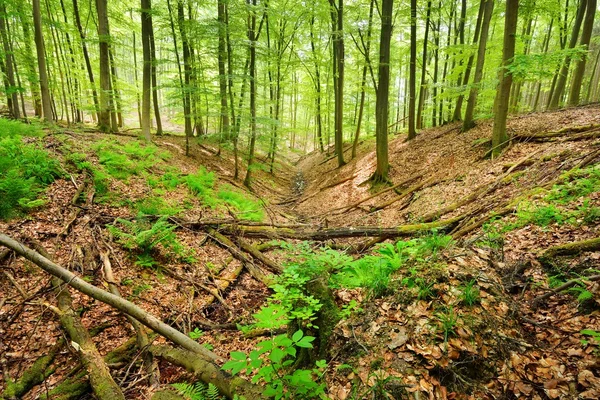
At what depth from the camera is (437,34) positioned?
59.7 feet

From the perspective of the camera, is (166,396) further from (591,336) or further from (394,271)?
(591,336)

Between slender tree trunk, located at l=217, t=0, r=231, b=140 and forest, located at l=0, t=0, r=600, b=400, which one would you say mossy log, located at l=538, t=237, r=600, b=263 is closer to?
forest, located at l=0, t=0, r=600, b=400

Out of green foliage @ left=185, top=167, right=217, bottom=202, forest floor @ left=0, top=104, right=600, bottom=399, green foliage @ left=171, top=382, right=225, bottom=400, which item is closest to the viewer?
forest floor @ left=0, top=104, right=600, bottom=399

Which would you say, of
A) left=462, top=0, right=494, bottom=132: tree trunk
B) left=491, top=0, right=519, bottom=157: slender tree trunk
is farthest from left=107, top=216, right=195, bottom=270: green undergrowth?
left=462, top=0, right=494, bottom=132: tree trunk

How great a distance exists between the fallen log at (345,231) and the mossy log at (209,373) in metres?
4.10

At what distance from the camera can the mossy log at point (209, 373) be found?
259 cm

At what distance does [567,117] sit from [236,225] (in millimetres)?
11512

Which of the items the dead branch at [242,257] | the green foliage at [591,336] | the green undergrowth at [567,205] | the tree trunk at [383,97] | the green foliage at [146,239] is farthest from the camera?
the tree trunk at [383,97]

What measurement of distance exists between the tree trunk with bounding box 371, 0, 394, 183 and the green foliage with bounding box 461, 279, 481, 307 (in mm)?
8950

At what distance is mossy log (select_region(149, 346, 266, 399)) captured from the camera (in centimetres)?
259

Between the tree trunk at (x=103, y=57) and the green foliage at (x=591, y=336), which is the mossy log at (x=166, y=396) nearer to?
the green foliage at (x=591, y=336)

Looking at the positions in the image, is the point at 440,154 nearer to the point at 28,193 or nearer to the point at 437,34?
the point at 437,34

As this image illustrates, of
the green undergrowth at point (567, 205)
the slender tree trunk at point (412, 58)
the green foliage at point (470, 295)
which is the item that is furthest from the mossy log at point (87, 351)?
the slender tree trunk at point (412, 58)

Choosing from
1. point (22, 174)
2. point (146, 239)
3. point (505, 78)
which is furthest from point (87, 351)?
point (505, 78)
